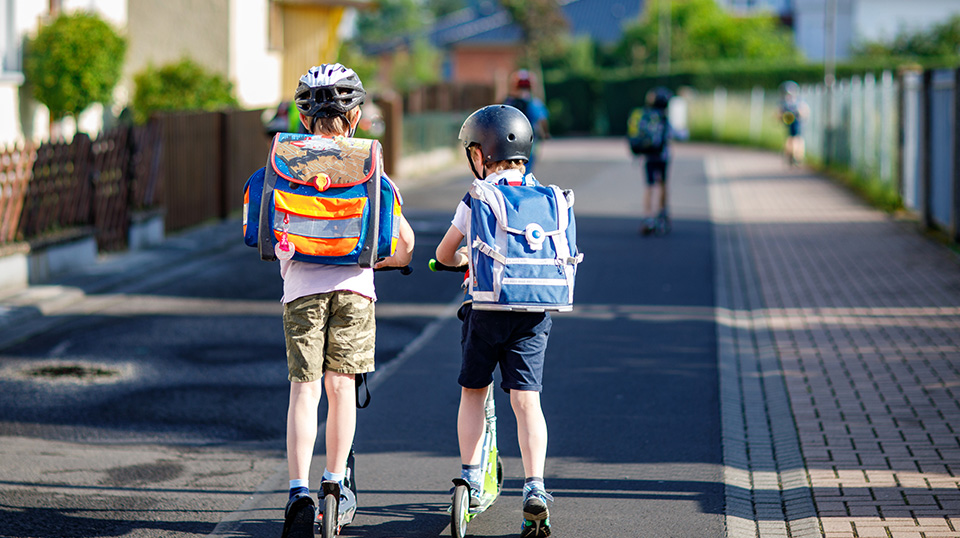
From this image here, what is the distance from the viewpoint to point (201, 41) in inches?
896

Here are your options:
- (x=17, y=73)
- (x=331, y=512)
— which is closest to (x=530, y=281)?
(x=331, y=512)

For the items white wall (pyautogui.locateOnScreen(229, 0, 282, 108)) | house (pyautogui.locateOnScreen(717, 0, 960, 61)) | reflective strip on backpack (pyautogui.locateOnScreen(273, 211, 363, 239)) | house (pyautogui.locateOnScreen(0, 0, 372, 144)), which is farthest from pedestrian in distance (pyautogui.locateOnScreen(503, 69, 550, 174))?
house (pyautogui.locateOnScreen(717, 0, 960, 61))

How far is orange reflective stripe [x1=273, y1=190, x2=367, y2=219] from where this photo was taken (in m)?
4.01

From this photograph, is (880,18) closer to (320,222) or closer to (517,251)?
(517,251)

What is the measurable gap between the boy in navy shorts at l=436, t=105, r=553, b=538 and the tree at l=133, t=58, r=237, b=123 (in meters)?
14.6

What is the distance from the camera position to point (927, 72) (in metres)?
14.1

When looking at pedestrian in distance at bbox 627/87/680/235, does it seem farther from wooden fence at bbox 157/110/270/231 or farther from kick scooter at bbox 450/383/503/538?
kick scooter at bbox 450/383/503/538

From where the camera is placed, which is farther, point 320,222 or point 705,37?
point 705,37

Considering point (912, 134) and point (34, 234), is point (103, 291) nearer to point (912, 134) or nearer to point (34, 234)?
point (34, 234)

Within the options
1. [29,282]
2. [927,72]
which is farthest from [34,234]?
[927,72]

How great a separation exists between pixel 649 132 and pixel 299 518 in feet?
32.8

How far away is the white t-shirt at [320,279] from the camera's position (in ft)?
13.5

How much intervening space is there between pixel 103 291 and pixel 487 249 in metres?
6.96

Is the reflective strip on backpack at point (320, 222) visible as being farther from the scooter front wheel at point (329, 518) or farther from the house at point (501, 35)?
the house at point (501, 35)
